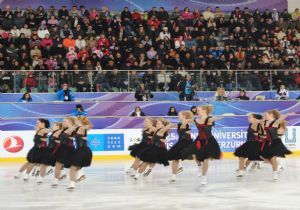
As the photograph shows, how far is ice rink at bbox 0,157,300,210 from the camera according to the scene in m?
10.1

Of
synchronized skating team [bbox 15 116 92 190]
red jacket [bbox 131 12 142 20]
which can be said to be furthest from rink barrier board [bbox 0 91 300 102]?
synchronized skating team [bbox 15 116 92 190]

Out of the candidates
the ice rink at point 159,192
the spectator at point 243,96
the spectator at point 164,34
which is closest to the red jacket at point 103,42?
the spectator at point 164,34

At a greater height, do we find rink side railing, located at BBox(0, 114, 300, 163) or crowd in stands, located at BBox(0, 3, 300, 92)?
crowd in stands, located at BBox(0, 3, 300, 92)

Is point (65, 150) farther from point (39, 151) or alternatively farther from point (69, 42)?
point (69, 42)

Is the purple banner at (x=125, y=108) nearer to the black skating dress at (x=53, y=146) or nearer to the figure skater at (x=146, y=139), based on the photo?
the figure skater at (x=146, y=139)

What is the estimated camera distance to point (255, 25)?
1028 inches

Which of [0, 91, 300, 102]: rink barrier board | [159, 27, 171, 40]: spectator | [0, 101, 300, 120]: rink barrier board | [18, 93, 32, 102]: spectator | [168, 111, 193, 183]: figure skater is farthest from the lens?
[159, 27, 171, 40]: spectator

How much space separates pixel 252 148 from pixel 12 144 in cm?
723

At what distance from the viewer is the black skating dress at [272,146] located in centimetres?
1370

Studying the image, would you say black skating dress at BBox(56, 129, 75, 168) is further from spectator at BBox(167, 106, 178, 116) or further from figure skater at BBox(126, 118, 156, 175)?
spectator at BBox(167, 106, 178, 116)

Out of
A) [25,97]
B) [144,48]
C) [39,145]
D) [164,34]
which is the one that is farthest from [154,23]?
[39,145]

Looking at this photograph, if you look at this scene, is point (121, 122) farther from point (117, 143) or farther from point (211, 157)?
point (211, 157)

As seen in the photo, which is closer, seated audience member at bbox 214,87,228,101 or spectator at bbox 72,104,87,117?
spectator at bbox 72,104,87,117

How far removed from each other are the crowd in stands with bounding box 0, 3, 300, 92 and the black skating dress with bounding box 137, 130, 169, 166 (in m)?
7.90
